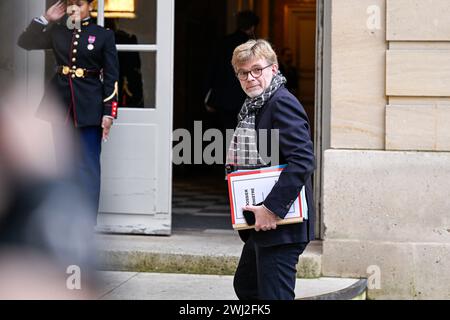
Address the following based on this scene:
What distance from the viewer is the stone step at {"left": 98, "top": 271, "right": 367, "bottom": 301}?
5020 mm

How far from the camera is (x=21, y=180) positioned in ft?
5.50

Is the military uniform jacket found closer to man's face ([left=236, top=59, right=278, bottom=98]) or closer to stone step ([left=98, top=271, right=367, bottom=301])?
stone step ([left=98, top=271, right=367, bottom=301])

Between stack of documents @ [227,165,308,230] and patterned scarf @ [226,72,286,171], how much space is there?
0.11 meters

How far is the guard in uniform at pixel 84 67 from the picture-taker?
545 centimetres

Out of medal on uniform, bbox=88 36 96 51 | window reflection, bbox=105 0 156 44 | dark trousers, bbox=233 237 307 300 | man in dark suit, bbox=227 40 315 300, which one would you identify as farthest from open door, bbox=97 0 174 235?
dark trousers, bbox=233 237 307 300

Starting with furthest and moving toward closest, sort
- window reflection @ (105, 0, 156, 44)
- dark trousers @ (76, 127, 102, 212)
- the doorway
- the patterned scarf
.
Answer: the doorway
window reflection @ (105, 0, 156, 44)
dark trousers @ (76, 127, 102, 212)
the patterned scarf

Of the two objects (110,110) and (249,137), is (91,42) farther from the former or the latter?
(249,137)

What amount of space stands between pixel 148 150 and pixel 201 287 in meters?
1.26

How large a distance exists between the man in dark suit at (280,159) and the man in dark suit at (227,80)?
3886 mm

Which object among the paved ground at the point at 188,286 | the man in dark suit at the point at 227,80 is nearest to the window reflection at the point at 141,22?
the man in dark suit at the point at 227,80

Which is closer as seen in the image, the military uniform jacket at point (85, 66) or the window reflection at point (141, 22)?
the military uniform jacket at point (85, 66)

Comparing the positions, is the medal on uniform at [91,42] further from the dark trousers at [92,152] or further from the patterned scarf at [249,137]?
the patterned scarf at [249,137]
